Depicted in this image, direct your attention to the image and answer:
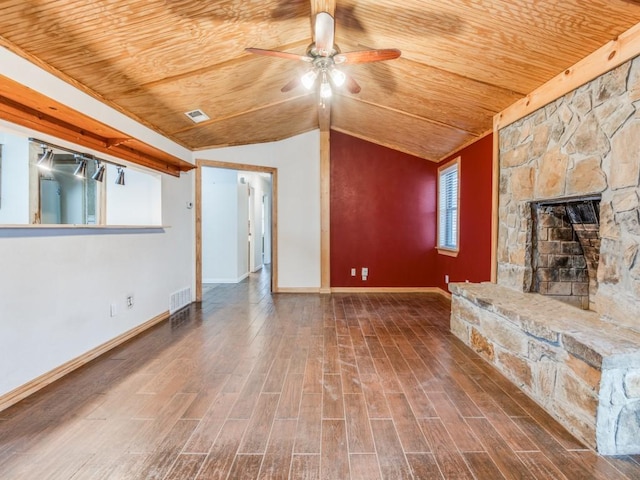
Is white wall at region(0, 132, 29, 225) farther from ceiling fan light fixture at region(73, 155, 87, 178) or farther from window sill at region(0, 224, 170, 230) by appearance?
ceiling fan light fixture at region(73, 155, 87, 178)

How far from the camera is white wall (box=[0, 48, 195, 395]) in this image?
2.28 metres

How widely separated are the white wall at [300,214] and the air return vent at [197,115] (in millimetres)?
1993

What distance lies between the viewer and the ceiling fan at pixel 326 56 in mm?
2459

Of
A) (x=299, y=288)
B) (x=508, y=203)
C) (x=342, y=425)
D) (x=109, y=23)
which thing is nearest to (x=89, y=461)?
(x=342, y=425)

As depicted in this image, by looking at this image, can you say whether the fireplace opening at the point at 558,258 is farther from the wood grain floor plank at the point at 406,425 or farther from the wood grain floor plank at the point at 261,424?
the wood grain floor plank at the point at 261,424

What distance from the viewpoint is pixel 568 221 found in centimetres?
325

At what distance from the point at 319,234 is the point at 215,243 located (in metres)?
2.31

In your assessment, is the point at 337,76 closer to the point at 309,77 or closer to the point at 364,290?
the point at 309,77

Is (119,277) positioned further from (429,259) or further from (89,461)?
(429,259)

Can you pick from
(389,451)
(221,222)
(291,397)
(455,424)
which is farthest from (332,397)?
(221,222)

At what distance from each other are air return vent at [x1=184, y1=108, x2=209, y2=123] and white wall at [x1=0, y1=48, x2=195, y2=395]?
19.9 inches

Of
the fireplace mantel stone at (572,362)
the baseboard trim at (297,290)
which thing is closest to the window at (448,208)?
the baseboard trim at (297,290)

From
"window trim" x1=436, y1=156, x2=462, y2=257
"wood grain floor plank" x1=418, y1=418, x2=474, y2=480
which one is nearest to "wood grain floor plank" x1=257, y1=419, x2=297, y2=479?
"wood grain floor plank" x1=418, y1=418, x2=474, y2=480

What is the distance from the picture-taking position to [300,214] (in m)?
6.16
